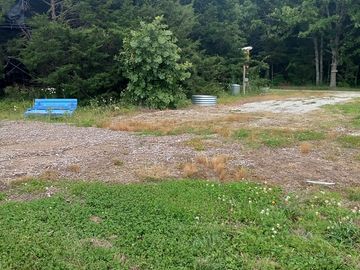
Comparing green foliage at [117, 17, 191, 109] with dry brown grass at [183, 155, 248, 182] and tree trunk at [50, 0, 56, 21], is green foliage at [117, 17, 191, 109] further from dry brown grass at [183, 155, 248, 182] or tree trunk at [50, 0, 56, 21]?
dry brown grass at [183, 155, 248, 182]

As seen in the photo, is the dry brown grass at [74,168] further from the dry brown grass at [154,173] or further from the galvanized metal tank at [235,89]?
the galvanized metal tank at [235,89]

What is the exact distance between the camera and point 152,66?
34.1ft

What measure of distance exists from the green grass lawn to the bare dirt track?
0.44 meters

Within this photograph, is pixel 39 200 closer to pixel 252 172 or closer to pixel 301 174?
pixel 252 172

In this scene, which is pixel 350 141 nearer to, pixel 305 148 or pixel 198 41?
pixel 305 148

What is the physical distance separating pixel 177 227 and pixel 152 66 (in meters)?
8.00

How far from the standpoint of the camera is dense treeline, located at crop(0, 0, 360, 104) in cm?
1108

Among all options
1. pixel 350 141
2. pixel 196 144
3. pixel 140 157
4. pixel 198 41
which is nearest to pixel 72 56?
pixel 198 41

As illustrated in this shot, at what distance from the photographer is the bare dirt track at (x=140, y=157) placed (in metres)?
4.12

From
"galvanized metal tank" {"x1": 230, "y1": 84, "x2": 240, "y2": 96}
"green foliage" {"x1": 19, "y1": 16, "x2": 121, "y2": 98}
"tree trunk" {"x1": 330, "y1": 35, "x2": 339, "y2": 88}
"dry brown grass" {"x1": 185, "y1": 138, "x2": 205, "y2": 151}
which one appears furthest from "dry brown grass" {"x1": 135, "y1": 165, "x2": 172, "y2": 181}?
"tree trunk" {"x1": 330, "y1": 35, "x2": 339, "y2": 88}

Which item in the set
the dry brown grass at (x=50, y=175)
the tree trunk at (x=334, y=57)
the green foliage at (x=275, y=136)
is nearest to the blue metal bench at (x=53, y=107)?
the green foliage at (x=275, y=136)

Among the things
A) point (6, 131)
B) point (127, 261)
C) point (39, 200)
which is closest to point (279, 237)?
point (127, 261)

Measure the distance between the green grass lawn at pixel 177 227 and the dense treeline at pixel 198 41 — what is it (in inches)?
299

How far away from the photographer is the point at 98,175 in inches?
163
